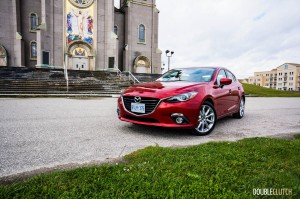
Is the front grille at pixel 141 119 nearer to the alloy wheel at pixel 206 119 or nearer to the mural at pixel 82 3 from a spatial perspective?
the alloy wheel at pixel 206 119

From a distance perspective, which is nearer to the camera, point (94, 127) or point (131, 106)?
point (131, 106)

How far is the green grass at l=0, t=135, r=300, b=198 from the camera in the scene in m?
1.84

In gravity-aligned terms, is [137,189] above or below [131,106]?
below

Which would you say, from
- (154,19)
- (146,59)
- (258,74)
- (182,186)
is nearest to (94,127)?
(182,186)

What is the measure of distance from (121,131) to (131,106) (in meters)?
0.64

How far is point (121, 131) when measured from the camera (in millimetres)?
4492

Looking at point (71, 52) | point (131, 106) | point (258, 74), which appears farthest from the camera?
point (258, 74)

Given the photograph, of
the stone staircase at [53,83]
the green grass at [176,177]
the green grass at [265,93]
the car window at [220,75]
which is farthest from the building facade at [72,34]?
the green grass at [176,177]

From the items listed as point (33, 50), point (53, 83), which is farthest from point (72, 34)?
point (53, 83)

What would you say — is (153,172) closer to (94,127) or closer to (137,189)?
(137,189)

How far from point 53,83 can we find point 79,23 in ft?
49.5

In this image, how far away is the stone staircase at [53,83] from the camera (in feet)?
51.0

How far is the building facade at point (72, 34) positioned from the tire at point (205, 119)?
25.2 m

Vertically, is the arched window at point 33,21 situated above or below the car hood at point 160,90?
above
